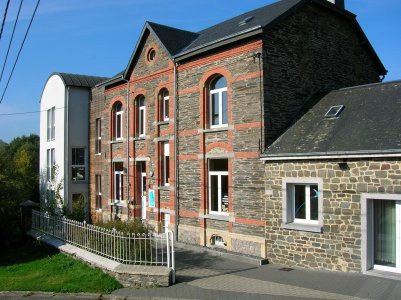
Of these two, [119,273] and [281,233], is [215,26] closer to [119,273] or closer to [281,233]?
[281,233]

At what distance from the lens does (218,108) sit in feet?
51.5

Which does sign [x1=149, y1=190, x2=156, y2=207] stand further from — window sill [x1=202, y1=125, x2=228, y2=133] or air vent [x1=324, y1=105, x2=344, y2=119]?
air vent [x1=324, y1=105, x2=344, y2=119]

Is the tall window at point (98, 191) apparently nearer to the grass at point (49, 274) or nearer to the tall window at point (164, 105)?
the grass at point (49, 274)

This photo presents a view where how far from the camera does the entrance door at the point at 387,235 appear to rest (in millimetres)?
10609

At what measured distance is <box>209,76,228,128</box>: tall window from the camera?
15406mm

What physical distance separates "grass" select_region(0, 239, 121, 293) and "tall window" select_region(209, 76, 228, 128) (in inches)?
266

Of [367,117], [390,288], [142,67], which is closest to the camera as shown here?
[390,288]

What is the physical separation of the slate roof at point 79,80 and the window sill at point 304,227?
17.7 metres

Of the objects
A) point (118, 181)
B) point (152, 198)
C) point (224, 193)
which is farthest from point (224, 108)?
point (118, 181)

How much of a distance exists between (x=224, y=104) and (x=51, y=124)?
16676mm

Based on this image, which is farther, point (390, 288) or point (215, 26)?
point (215, 26)

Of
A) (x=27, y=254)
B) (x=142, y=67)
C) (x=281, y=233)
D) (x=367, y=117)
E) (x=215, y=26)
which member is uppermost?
(x=215, y=26)

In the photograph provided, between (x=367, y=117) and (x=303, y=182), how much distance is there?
8.55ft

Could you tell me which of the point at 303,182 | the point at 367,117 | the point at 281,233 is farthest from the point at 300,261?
the point at 367,117
